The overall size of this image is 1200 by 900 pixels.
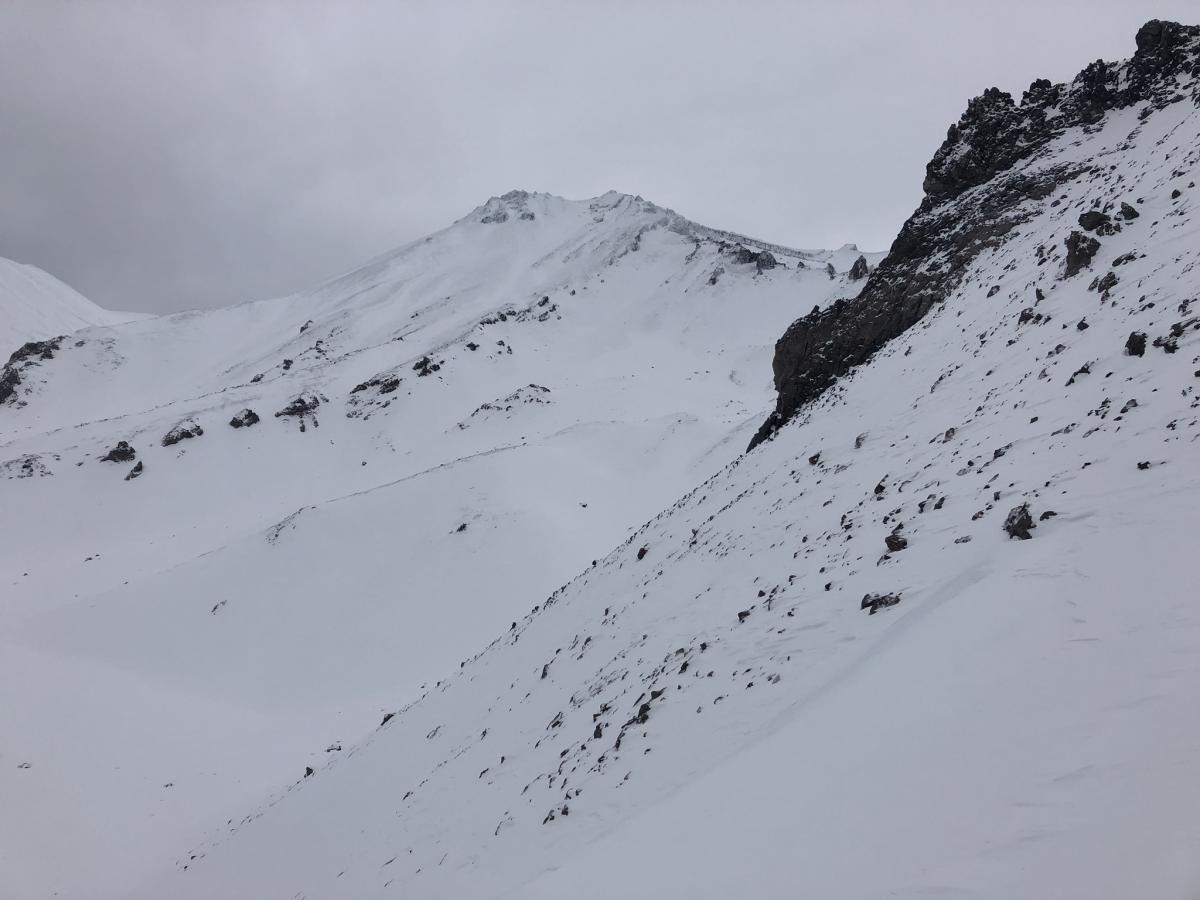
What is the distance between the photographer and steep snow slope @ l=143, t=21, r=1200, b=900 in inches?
189

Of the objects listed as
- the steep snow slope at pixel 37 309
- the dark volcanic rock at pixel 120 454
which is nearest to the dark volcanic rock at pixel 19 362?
the dark volcanic rock at pixel 120 454

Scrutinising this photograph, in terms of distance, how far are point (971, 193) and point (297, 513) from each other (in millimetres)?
40999

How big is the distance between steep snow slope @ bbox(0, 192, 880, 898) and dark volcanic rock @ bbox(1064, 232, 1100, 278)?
2538 centimetres

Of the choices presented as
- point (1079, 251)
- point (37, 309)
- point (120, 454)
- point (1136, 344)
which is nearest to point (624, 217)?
point (120, 454)

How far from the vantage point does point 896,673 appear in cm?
693

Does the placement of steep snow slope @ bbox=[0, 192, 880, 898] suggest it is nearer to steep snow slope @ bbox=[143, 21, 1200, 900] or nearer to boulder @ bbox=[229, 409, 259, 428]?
boulder @ bbox=[229, 409, 259, 428]

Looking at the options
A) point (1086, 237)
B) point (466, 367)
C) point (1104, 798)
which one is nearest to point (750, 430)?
point (1086, 237)

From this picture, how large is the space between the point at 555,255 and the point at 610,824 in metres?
122

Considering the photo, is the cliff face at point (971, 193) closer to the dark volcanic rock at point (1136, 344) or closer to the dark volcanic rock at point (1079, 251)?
the dark volcanic rock at point (1079, 251)

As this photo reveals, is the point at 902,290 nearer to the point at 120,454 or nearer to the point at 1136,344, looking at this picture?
the point at 1136,344

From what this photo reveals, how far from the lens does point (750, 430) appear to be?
4584 centimetres

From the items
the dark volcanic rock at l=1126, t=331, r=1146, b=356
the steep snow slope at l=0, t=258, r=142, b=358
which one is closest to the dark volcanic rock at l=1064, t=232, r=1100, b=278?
the dark volcanic rock at l=1126, t=331, r=1146, b=356

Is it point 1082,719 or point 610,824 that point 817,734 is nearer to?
point 1082,719

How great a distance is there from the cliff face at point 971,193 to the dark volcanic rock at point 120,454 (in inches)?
2094
